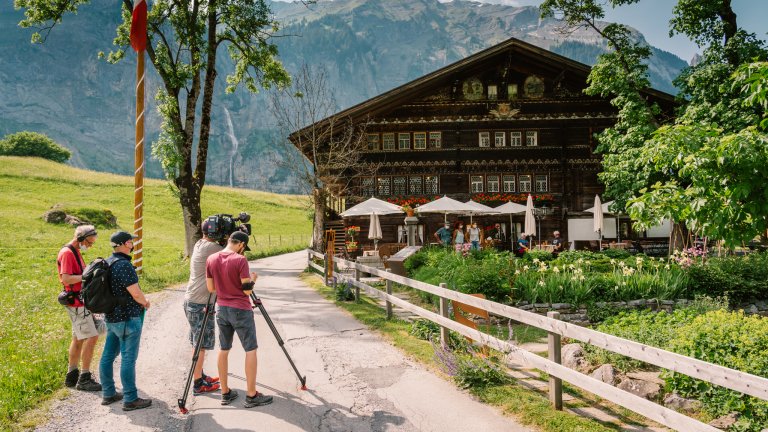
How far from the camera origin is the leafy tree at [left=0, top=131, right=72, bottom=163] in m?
76.2

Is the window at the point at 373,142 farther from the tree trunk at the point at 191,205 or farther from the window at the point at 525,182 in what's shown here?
the tree trunk at the point at 191,205

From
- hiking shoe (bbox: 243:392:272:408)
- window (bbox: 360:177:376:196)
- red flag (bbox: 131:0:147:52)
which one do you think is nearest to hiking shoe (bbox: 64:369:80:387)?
hiking shoe (bbox: 243:392:272:408)

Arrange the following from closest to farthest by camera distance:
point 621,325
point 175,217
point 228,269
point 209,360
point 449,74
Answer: point 228,269
point 209,360
point 621,325
point 449,74
point 175,217

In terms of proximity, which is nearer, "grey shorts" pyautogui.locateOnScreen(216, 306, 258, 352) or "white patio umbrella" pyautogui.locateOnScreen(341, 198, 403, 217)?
"grey shorts" pyautogui.locateOnScreen(216, 306, 258, 352)

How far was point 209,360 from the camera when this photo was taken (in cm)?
794

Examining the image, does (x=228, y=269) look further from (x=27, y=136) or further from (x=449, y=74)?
(x=27, y=136)

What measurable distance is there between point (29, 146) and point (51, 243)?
61.5m

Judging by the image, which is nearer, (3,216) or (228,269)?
(228,269)

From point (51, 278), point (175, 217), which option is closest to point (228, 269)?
point (51, 278)

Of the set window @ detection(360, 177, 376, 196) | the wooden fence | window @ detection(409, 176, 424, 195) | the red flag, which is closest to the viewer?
the wooden fence

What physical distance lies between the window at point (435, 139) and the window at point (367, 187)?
395 centimetres

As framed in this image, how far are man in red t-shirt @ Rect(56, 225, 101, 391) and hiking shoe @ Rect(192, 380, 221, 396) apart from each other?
132cm

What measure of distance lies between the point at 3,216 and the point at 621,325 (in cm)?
4012

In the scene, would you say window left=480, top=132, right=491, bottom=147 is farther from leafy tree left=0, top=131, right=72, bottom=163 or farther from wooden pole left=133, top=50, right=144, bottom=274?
leafy tree left=0, top=131, right=72, bottom=163
